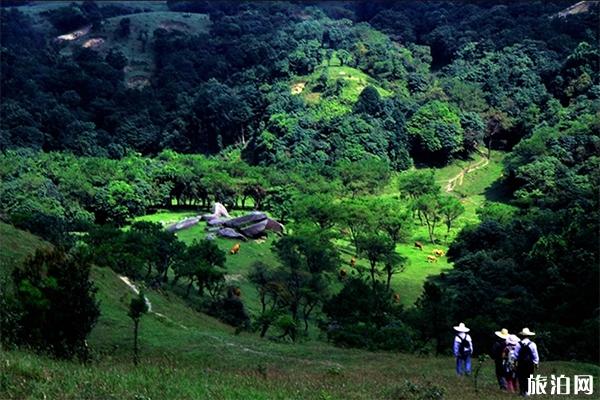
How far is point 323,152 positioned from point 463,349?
87794mm

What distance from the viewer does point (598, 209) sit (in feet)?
169

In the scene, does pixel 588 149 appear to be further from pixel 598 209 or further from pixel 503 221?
pixel 598 209

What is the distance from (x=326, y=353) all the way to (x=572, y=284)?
77.4 ft

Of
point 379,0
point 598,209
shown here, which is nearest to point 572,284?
point 598,209

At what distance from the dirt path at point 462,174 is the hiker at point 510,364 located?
8255 cm

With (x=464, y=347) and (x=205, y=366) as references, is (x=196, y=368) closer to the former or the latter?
(x=205, y=366)

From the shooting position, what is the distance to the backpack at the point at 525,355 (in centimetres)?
1442

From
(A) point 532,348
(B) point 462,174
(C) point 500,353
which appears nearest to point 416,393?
(A) point 532,348

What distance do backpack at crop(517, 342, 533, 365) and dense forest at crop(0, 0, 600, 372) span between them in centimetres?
905

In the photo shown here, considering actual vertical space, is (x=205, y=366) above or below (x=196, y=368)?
below

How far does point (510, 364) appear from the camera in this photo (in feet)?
49.8

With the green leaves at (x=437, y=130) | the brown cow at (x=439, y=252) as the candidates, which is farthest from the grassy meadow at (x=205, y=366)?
the green leaves at (x=437, y=130)

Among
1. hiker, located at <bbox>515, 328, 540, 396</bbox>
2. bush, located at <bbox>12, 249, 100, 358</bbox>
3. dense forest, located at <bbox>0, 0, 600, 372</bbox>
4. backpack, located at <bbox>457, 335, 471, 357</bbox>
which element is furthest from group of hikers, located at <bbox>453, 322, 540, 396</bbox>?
bush, located at <bbox>12, 249, 100, 358</bbox>

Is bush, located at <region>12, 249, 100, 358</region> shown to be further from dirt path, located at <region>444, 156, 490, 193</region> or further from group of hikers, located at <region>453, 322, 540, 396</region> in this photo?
dirt path, located at <region>444, 156, 490, 193</region>
